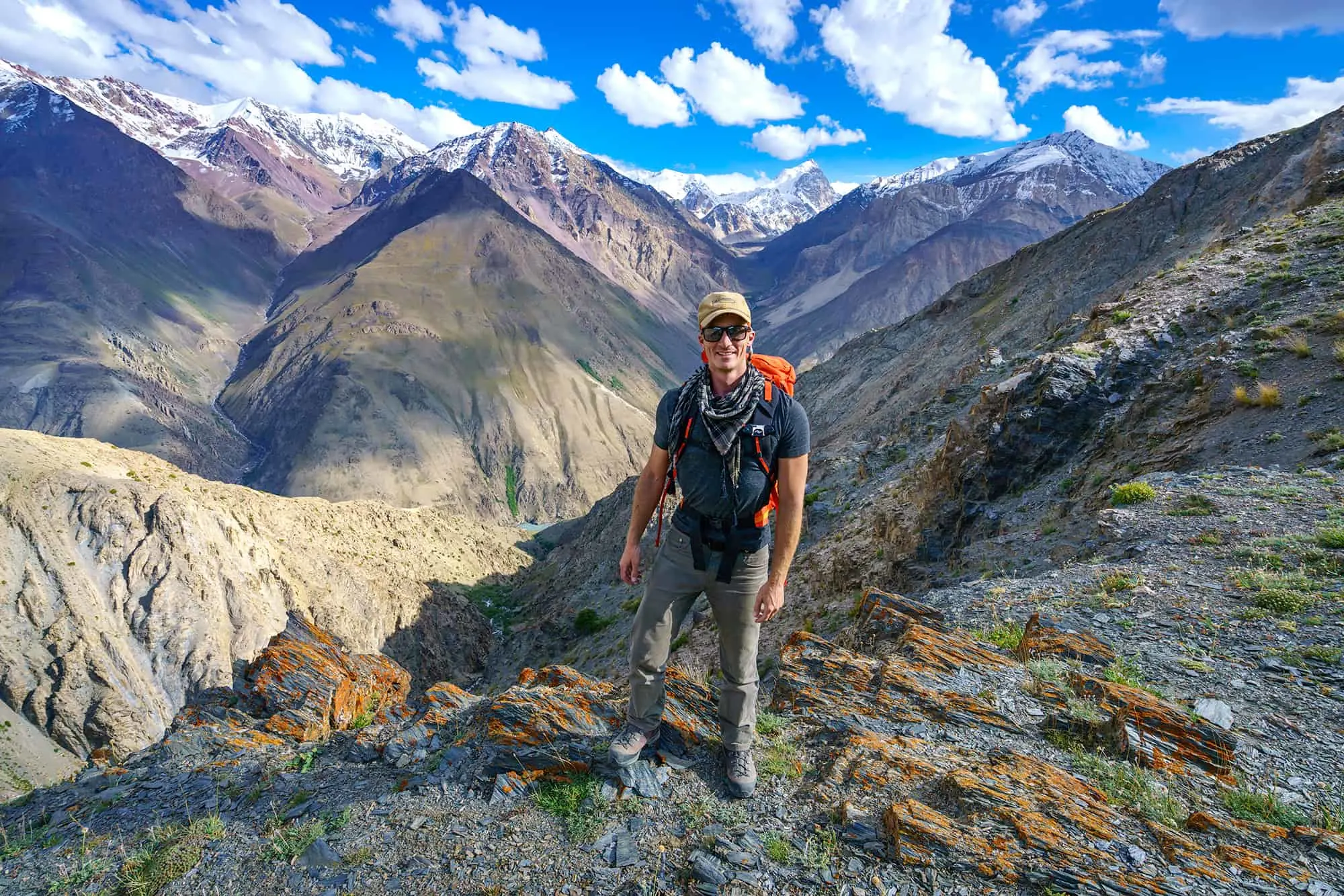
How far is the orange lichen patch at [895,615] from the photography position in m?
8.44

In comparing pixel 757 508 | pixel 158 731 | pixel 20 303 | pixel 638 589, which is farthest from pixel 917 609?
pixel 20 303

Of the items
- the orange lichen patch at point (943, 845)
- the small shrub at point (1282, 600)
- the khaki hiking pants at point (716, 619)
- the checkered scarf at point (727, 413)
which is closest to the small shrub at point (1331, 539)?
the small shrub at point (1282, 600)

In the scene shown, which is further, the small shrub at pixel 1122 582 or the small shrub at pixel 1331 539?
the small shrub at pixel 1122 582

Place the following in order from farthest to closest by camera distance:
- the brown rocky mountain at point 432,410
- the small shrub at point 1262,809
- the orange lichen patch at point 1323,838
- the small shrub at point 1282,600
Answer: the brown rocky mountain at point 432,410, the small shrub at point 1282,600, the small shrub at point 1262,809, the orange lichen patch at point 1323,838

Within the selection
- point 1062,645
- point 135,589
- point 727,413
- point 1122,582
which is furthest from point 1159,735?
point 135,589

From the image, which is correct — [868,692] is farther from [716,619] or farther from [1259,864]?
[1259,864]

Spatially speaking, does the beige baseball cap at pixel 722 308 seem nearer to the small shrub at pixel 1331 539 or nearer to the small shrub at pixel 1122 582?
the small shrub at pixel 1122 582

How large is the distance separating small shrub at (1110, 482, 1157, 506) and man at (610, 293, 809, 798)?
8.67 metres

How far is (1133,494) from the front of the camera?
33.6ft

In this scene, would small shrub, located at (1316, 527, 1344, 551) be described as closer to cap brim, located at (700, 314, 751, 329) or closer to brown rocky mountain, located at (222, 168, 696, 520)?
Answer: cap brim, located at (700, 314, 751, 329)

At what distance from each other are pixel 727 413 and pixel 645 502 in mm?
1214

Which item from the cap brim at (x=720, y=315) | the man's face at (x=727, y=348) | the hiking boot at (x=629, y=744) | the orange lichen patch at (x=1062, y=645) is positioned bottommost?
the hiking boot at (x=629, y=744)

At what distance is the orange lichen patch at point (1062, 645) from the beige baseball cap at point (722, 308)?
5734 millimetres

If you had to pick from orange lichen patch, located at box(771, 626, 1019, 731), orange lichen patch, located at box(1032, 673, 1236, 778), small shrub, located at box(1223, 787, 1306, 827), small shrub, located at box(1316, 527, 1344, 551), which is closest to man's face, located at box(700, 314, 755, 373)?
orange lichen patch, located at box(771, 626, 1019, 731)
